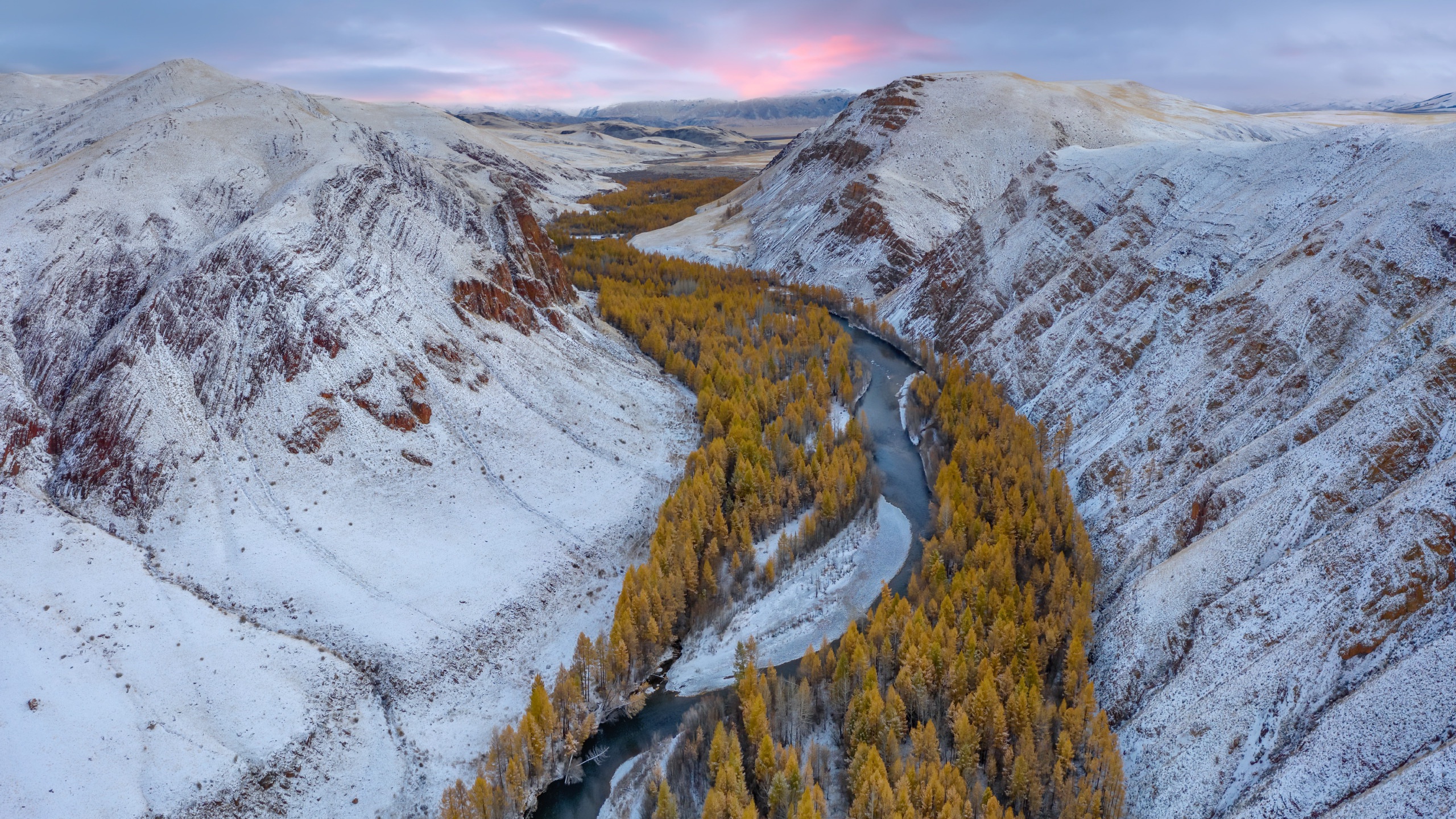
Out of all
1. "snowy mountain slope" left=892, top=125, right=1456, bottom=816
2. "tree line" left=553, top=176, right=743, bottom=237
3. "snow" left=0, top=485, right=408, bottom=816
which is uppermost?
"tree line" left=553, top=176, right=743, bottom=237

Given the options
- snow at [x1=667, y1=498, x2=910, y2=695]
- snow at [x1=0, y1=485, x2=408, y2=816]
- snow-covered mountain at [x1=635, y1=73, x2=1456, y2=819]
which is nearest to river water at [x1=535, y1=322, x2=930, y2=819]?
snow at [x1=667, y1=498, x2=910, y2=695]

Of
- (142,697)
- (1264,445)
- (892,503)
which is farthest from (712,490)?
(1264,445)

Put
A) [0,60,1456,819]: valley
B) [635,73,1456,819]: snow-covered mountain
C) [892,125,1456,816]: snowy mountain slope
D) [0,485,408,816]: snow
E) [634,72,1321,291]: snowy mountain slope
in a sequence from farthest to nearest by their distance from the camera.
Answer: [634,72,1321,291]: snowy mountain slope, [0,60,1456,819]: valley, [0,485,408,816]: snow, [892,125,1456,816]: snowy mountain slope, [635,73,1456,819]: snow-covered mountain

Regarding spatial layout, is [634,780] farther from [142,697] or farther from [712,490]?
[142,697]

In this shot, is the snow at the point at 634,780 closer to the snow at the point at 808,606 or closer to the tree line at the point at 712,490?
the tree line at the point at 712,490

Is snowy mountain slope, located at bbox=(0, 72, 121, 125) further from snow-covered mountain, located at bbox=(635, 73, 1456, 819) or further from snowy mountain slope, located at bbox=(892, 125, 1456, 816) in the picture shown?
snowy mountain slope, located at bbox=(892, 125, 1456, 816)

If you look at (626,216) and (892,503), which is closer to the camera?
(892,503)
